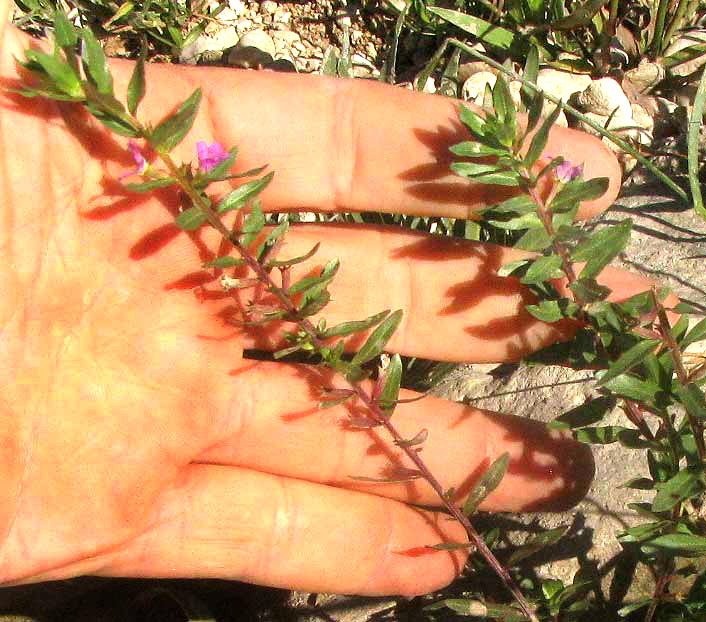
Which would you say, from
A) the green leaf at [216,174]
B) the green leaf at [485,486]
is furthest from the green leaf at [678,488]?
the green leaf at [216,174]

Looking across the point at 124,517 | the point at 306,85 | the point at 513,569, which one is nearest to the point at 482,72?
the point at 306,85

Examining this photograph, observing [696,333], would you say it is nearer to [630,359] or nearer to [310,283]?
[630,359]

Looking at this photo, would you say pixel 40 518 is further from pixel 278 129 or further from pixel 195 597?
pixel 278 129

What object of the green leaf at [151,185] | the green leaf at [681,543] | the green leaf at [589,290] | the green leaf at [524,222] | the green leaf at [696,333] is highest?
the green leaf at [151,185]

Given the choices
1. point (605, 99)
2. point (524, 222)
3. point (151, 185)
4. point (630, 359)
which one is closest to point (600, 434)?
point (630, 359)

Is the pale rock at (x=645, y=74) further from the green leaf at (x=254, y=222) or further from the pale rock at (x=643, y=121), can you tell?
the green leaf at (x=254, y=222)

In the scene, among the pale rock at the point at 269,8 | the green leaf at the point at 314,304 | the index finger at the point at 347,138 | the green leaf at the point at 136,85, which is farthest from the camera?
the pale rock at the point at 269,8

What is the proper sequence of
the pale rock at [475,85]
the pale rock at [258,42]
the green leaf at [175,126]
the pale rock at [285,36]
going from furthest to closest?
the pale rock at [285,36], the pale rock at [258,42], the pale rock at [475,85], the green leaf at [175,126]

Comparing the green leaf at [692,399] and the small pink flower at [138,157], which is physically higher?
the small pink flower at [138,157]
